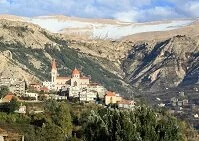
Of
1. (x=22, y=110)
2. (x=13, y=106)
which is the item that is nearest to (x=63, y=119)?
(x=13, y=106)

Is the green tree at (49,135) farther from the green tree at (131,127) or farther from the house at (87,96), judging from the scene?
the house at (87,96)

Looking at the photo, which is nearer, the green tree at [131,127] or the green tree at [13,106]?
the green tree at [131,127]

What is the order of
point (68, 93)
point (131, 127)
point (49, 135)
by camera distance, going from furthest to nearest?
point (68, 93) → point (49, 135) → point (131, 127)

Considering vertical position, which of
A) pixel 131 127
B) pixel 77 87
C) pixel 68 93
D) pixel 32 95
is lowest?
pixel 68 93

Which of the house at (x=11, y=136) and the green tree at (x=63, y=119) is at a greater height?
the house at (x=11, y=136)

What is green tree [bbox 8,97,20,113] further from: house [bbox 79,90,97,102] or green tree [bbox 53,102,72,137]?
house [bbox 79,90,97,102]

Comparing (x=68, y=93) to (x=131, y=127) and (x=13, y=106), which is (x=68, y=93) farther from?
(x=131, y=127)

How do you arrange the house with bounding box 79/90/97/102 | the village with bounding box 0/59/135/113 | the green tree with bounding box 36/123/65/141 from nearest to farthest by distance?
Answer: the green tree with bounding box 36/123/65/141, the village with bounding box 0/59/135/113, the house with bounding box 79/90/97/102

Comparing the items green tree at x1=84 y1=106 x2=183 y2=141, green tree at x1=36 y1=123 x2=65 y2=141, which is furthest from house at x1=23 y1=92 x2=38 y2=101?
green tree at x1=84 y1=106 x2=183 y2=141

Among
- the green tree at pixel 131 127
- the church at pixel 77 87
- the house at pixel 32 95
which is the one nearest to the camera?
the green tree at pixel 131 127

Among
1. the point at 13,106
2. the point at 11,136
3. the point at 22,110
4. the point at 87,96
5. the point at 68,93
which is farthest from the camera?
the point at 68,93

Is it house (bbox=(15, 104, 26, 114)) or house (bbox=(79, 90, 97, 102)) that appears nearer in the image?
house (bbox=(15, 104, 26, 114))

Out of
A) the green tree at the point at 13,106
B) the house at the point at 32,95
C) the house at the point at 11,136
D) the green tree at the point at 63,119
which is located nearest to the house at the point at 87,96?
the house at the point at 32,95

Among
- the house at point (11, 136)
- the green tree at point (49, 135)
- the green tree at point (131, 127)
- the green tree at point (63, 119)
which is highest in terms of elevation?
the green tree at point (131, 127)
